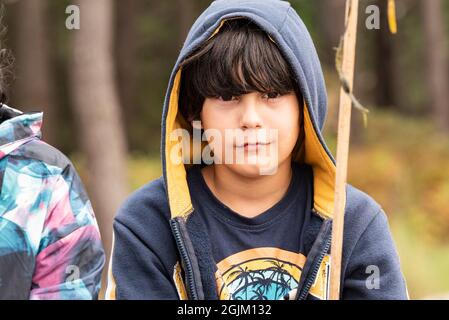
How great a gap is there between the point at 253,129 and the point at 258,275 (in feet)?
1.43

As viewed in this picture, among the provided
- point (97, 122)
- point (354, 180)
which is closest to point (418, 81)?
point (354, 180)

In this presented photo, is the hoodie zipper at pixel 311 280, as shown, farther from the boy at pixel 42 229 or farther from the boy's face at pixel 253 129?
the boy at pixel 42 229

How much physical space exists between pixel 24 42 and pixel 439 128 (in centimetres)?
806

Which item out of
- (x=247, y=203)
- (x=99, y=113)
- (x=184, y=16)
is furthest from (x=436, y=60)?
(x=247, y=203)

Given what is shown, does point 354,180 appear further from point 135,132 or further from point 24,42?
point 135,132

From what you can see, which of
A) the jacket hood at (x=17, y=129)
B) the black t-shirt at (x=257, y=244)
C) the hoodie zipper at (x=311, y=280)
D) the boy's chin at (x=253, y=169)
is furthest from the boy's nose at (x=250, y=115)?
the jacket hood at (x=17, y=129)

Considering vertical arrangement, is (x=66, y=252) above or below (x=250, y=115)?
below

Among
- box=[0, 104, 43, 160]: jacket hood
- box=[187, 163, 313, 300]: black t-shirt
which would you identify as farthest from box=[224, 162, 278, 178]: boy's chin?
box=[0, 104, 43, 160]: jacket hood

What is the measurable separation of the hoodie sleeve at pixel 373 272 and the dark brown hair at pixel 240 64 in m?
0.48

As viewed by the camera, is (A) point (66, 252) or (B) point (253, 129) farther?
(B) point (253, 129)

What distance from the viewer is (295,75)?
2.49m

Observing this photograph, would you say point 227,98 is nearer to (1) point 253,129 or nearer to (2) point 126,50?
(1) point 253,129

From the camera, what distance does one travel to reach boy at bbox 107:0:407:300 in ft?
8.13

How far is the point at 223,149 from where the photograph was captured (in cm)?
253
